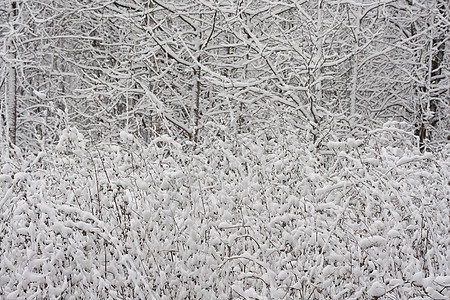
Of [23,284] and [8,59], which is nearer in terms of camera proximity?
[23,284]

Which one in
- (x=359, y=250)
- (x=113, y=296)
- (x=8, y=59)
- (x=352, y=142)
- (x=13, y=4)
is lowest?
(x=113, y=296)

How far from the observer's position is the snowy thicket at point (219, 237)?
278 centimetres

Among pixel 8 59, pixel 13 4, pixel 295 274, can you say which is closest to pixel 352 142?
pixel 295 274

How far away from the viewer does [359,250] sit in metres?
2.93

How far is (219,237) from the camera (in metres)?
3.24

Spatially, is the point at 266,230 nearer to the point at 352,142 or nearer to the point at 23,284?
the point at 352,142

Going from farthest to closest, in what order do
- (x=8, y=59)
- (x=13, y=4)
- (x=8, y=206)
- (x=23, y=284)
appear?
(x=13, y=4) < (x=8, y=59) < (x=8, y=206) < (x=23, y=284)

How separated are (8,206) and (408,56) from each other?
1157 centimetres

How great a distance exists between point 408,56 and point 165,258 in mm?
11016

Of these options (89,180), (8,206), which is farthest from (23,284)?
(89,180)

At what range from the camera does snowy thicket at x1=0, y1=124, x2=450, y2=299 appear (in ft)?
9.12

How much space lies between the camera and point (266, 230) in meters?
3.40

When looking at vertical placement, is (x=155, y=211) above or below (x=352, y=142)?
below

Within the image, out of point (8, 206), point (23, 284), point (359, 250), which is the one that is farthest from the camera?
point (8, 206)
